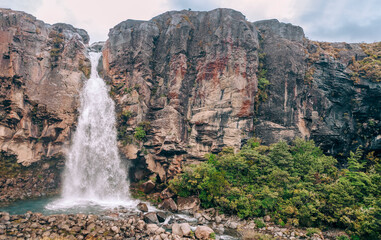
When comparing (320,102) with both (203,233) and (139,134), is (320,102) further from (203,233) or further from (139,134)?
(139,134)

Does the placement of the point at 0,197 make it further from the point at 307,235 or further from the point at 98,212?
the point at 307,235

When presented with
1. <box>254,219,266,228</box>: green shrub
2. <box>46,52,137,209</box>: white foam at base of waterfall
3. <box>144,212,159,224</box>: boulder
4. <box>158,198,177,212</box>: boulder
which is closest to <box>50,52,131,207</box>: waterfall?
<box>46,52,137,209</box>: white foam at base of waterfall

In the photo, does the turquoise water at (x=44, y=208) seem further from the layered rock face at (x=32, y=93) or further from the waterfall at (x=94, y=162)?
the layered rock face at (x=32, y=93)

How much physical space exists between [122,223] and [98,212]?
3.93 meters

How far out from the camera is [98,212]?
20.2 m

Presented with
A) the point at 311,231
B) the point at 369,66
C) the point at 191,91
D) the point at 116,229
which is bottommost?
the point at 116,229

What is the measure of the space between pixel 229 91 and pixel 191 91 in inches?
205

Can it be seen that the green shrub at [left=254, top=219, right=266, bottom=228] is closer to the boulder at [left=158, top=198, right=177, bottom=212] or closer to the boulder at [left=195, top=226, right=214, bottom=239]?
the boulder at [left=195, top=226, right=214, bottom=239]

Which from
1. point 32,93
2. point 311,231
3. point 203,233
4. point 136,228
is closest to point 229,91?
point 311,231

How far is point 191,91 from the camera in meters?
30.3

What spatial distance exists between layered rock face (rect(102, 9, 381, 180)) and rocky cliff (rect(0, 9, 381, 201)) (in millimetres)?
126

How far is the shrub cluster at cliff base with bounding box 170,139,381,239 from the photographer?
17391 mm

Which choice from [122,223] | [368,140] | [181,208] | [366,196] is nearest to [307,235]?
[366,196]

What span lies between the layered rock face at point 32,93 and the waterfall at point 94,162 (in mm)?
1385
